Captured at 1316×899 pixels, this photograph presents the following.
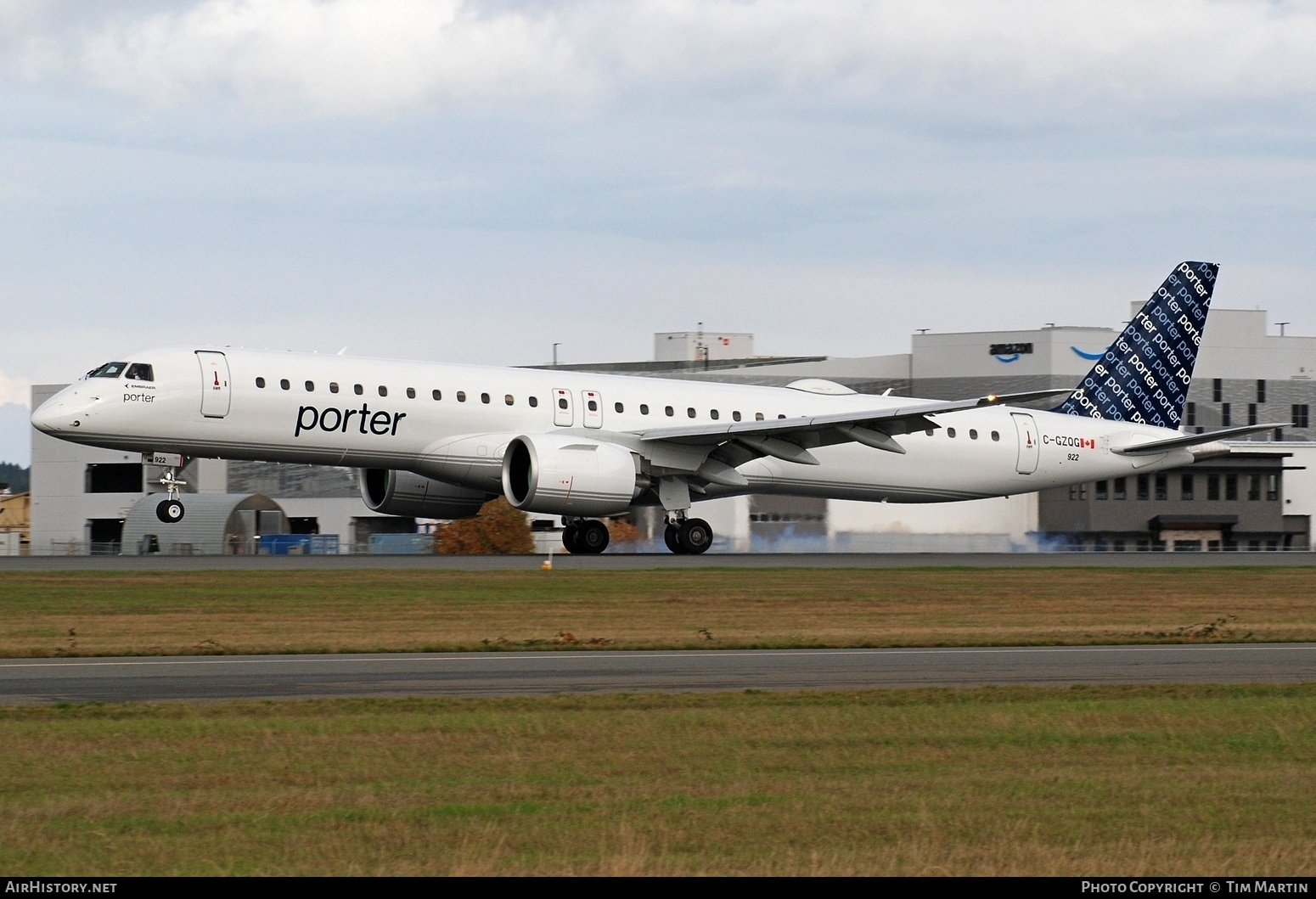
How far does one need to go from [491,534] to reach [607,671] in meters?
45.3

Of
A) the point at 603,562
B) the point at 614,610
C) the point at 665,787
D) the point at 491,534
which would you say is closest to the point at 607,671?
the point at 665,787

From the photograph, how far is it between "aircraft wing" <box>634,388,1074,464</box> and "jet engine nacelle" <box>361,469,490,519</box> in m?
4.74

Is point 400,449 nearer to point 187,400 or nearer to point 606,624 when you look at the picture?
point 187,400

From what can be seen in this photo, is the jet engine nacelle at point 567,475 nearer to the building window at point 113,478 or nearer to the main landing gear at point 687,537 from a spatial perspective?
the main landing gear at point 687,537

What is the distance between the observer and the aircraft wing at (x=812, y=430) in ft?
119

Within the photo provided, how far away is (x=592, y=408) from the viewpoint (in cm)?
3744

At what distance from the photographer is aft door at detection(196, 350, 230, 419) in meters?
33.6

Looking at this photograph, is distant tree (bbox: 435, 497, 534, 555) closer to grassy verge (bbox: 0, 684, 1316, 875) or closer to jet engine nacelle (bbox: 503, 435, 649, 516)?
jet engine nacelle (bbox: 503, 435, 649, 516)

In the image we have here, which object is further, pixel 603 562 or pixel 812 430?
pixel 812 430

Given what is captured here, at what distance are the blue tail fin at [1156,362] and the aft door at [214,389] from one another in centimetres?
2354

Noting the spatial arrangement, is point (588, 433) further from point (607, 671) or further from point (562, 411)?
point (607, 671)

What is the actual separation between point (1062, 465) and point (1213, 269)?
8512 millimetres

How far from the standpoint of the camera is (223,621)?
69.5 feet

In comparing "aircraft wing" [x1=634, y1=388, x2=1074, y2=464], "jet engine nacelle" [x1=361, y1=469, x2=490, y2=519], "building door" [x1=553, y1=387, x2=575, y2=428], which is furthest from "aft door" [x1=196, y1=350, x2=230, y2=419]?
"aircraft wing" [x1=634, y1=388, x2=1074, y2=464]
